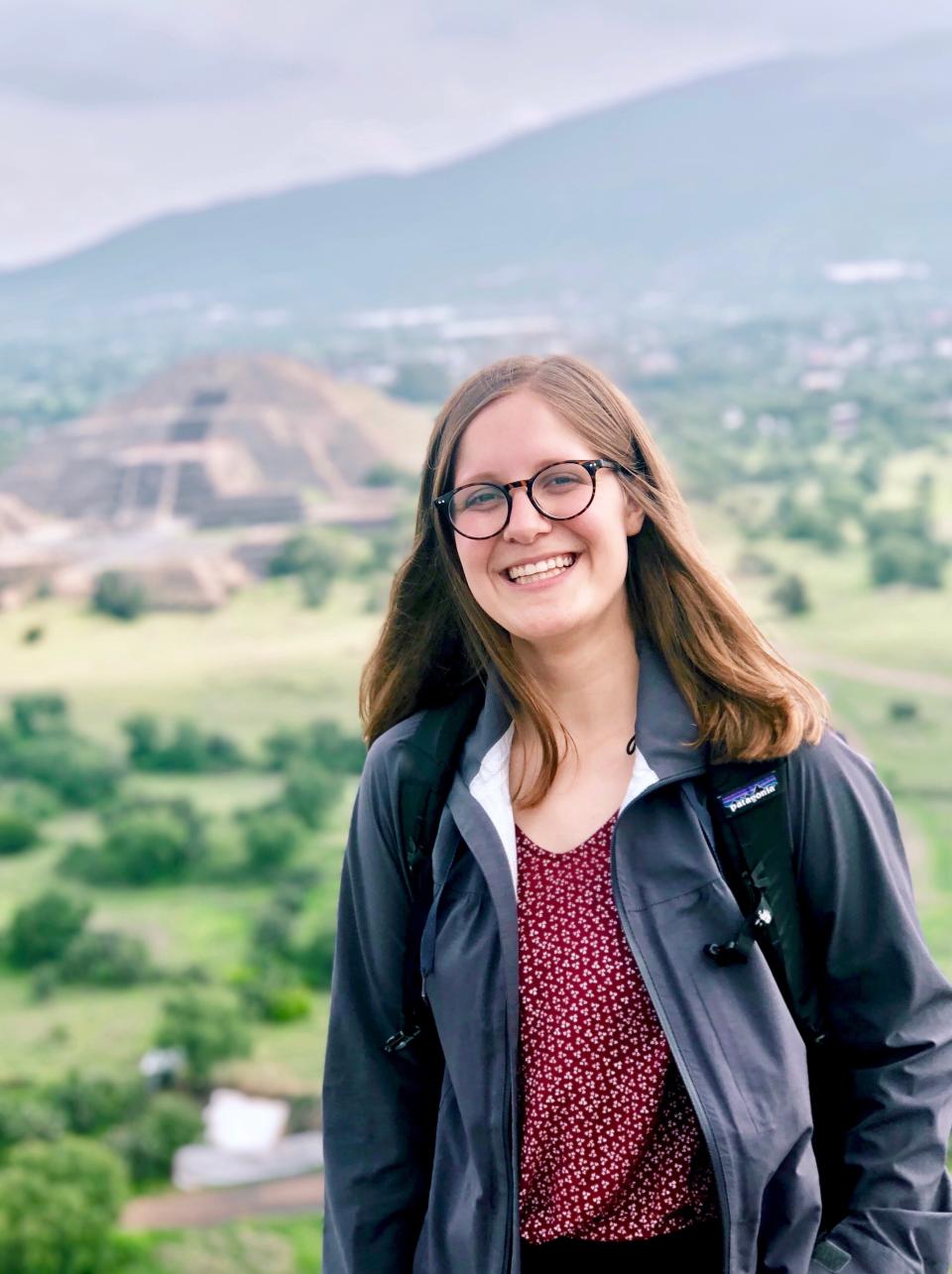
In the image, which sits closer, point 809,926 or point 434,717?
point 809,926

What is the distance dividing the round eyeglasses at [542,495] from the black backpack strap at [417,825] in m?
0.17

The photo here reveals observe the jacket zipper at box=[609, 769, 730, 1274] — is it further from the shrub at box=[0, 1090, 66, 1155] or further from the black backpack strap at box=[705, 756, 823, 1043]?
the shrub at box=[0, 1090, 66, 1155]

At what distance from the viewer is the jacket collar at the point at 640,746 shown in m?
1.05

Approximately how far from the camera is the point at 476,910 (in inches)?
41.9

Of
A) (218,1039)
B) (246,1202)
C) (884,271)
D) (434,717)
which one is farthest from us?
(884,271)

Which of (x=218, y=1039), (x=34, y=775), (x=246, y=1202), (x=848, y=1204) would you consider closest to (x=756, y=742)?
(x=848, y=1204)

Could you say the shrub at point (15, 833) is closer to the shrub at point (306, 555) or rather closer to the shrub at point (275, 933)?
the shrub at point (275, 933)

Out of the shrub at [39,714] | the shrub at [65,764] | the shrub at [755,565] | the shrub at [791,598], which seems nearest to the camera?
the shrub at [65,764]

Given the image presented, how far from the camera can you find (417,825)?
111 cm

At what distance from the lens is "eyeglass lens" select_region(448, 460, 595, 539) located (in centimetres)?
111

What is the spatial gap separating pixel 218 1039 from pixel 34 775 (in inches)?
480

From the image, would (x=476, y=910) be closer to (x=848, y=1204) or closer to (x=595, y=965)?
(x=595, y=965)

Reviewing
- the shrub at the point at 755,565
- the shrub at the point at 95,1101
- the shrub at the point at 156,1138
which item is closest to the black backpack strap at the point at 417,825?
the shrub at the point at 156,1138

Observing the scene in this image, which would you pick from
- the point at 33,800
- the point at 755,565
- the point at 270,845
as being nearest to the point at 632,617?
the point at 270,845
